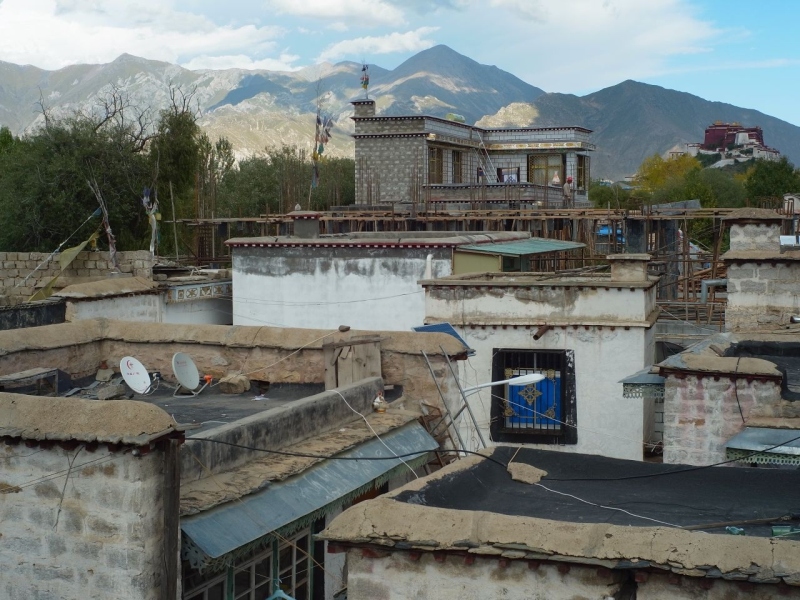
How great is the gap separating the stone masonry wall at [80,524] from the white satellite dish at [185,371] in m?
3.54

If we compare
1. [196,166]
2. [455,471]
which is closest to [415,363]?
[455,471]

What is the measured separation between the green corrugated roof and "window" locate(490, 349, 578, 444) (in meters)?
4.43

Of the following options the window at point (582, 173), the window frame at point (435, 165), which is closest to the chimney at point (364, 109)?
the window frame at point (435, 165)

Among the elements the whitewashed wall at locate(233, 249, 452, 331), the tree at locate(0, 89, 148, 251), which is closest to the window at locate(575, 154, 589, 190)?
the tree at locate(0, 89, 148, 251)

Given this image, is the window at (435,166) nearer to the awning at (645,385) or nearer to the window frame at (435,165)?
the window frame at (435,165)

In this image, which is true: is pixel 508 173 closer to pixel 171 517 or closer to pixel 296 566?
pixel 296 566

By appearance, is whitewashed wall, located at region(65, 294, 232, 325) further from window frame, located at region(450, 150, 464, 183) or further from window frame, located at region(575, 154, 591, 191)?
window frame, located at region(575, 154, 591, 191)

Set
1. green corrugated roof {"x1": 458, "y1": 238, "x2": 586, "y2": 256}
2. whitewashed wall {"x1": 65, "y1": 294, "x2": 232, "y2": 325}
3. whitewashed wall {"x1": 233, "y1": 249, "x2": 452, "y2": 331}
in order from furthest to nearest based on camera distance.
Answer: whitewashed wall {"x1": 233, "y1": 249, "x2": 452, "y2": 331} < green corrugated roof {"x1": 458, "y1": 238, "x2": 586, "y2": 256} < whitewashed wall {"x1": 65, "y1": 294, "x2": 232, "y2": 325}

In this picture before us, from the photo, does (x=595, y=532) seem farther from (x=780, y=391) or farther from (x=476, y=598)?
(x=780, y=391)

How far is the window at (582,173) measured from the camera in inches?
1970

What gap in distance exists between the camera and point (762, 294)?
52.2ft

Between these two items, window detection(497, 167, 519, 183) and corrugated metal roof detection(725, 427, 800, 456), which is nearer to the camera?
corrugated metal roof detection(725, 427, 800, 456)

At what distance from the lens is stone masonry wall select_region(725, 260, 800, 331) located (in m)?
15.6

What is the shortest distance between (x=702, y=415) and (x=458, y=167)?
132 feet
